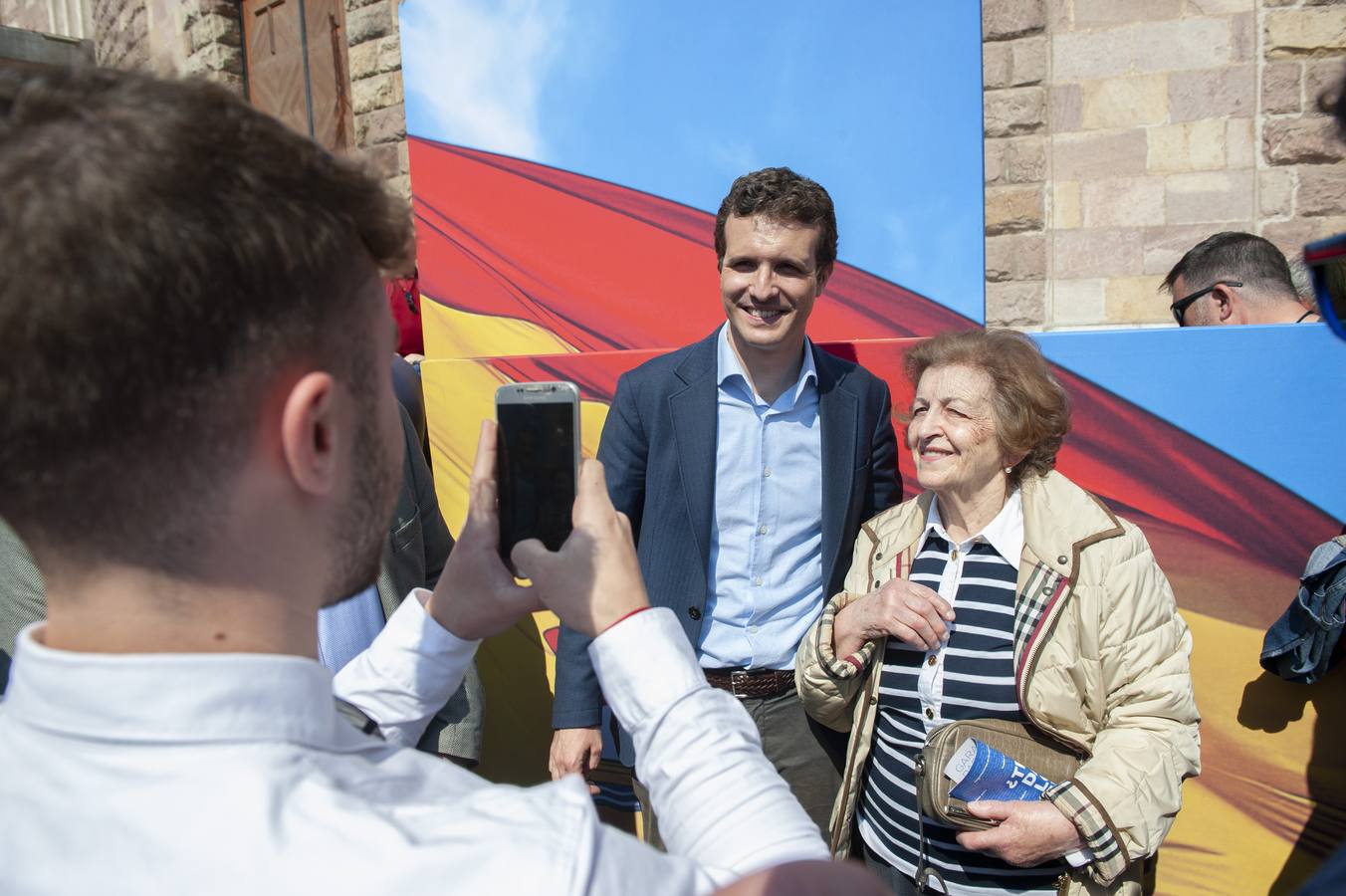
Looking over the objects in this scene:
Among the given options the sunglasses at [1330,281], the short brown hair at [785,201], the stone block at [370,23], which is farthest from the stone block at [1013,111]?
the stone block at [370,23]

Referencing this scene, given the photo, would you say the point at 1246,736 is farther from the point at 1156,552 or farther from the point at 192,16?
the point at 192,16

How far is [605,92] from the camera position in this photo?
15.8ft

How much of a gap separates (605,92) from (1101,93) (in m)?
2.88

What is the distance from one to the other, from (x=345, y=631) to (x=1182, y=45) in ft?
17.4

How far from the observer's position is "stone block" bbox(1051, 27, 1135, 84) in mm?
4945

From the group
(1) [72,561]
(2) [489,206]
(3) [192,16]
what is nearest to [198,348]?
(1) [72,561]

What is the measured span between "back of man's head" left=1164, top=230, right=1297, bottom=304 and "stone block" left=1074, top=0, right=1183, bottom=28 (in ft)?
6.26

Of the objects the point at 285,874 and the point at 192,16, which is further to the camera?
the point at 192,16

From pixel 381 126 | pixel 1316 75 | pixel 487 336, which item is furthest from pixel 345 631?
pixel 381 126

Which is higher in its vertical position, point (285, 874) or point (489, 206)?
point (489, 206)

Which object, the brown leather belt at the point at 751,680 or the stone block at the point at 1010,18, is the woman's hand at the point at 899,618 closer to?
the brown leather belt at the point at 751,680

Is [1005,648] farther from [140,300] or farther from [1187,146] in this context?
[1187,146]

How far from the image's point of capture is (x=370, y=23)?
6.64m

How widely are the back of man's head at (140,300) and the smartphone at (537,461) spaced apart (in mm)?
506
